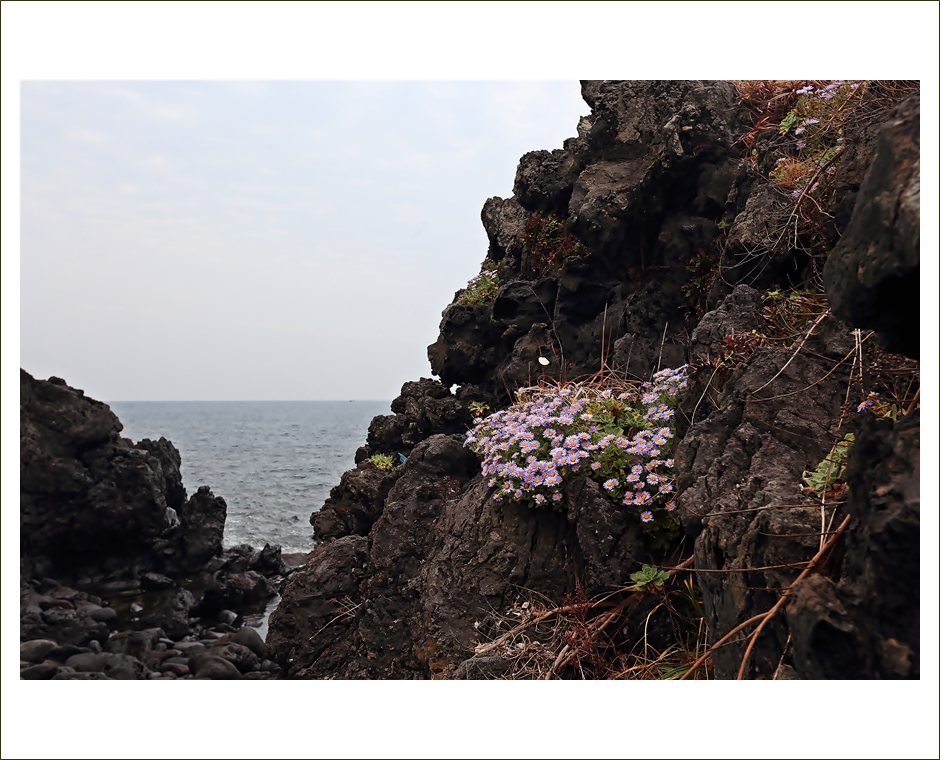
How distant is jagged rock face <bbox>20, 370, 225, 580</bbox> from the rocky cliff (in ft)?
4.51

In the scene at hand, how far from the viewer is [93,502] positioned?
201 inches

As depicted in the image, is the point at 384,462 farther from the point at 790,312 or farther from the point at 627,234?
the point at 790,312

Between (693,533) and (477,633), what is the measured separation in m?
1.44

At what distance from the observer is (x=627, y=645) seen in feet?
11.0

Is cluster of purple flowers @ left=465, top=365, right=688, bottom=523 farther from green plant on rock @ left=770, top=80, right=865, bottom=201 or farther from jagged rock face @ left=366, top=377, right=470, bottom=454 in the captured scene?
jagged rock face @ left=366, top=377, right=470, bottom=454

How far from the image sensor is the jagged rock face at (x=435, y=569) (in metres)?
3.55

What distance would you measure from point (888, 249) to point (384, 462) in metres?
6.75

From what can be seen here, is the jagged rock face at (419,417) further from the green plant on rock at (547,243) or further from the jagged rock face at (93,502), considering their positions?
the jagged rock face at (93,502)

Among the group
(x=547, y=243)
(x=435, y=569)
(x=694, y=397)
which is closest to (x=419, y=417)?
(x=547, y=243)

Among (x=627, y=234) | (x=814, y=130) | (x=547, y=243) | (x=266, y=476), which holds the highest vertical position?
(x=814, y=130)

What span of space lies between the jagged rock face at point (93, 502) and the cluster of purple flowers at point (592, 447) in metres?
2.69

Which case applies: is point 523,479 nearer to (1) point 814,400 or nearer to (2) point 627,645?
(2) point 627,645

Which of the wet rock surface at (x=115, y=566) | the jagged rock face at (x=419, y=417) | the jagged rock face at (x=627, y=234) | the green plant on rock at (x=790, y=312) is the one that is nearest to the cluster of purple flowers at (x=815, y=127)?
the jagged rock face at (x=627, y=234)

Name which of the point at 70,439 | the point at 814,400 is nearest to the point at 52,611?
the point at 70,439
